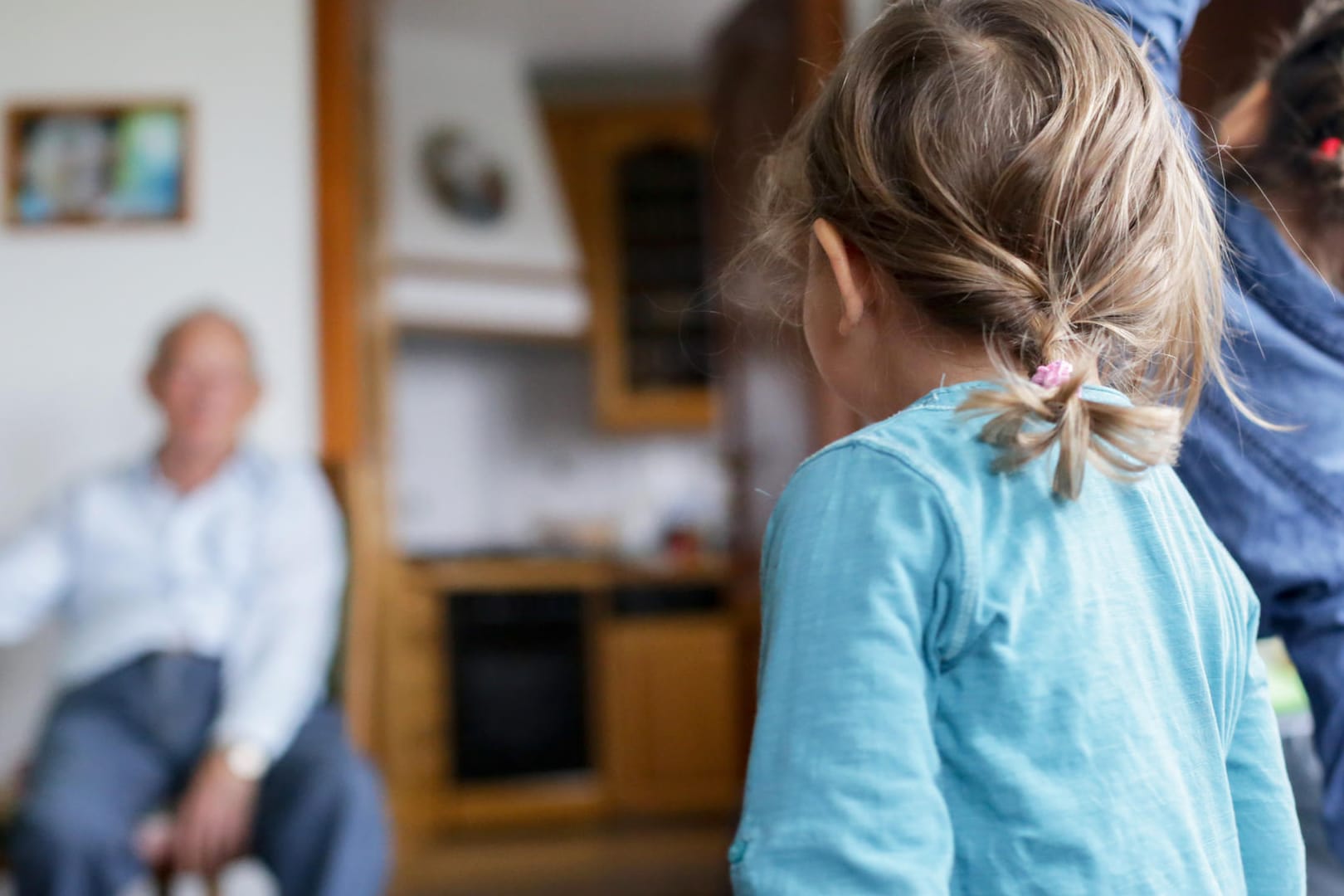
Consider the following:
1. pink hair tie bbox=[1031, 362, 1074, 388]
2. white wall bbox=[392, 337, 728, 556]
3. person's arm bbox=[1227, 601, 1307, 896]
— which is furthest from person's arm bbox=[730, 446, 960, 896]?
white wall bbox=[392, 337, 728, 556]

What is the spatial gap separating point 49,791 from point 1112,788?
177cm

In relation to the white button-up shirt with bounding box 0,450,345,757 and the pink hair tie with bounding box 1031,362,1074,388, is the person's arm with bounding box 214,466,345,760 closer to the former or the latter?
the white button-up shirt with bounding box 0,450,345,757

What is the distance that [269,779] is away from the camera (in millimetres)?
2010

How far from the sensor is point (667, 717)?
4.63 m

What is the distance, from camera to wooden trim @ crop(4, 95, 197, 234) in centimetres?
284

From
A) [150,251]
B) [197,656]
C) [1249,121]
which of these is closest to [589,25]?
[150,251]

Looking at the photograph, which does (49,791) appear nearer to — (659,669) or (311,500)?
(311,500)

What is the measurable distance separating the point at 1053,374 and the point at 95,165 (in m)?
2.74

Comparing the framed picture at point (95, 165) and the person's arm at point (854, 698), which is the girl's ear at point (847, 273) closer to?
the person's arm at point (854, 698)

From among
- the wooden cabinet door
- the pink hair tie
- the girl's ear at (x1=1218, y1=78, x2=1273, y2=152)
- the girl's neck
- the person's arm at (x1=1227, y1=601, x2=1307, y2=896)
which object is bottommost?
the wooden cabinet door

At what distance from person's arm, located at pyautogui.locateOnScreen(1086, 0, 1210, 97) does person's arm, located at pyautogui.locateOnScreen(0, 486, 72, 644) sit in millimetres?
2030

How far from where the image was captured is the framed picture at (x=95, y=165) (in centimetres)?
285

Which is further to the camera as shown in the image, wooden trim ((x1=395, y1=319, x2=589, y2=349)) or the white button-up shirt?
wooden trim ((x1=395, y1=319, x2=589, y2=349))

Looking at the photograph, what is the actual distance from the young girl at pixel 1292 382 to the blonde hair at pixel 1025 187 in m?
0.23
